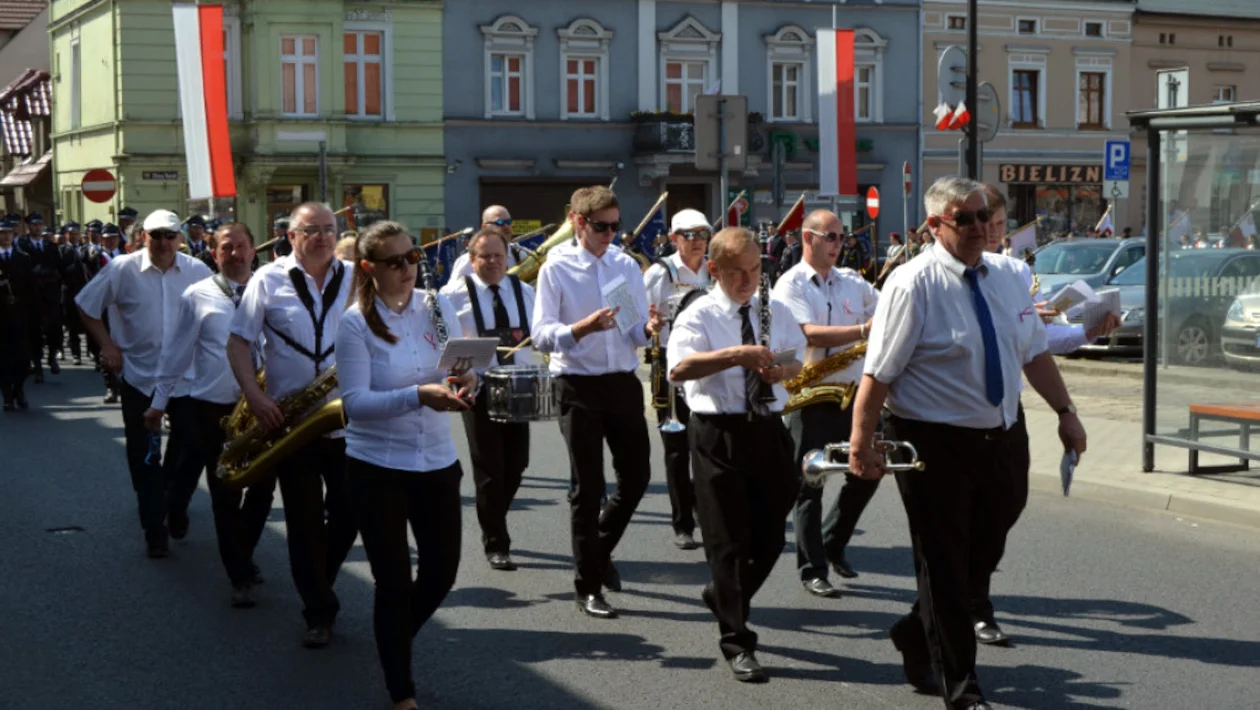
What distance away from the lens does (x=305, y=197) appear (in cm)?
4753

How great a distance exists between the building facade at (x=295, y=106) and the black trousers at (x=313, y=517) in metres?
38.0

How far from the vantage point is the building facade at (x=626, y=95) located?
157 ft

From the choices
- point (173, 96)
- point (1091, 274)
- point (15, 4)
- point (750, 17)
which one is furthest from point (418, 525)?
point (15, 4)

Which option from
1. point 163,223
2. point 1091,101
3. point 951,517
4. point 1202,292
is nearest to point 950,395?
point 951,517

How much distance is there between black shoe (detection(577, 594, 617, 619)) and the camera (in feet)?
27.6

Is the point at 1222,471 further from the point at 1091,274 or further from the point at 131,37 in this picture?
the point at 131,37

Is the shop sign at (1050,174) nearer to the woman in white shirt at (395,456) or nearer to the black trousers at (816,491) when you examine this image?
the black trousers at (816,491)

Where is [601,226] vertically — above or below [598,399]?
above

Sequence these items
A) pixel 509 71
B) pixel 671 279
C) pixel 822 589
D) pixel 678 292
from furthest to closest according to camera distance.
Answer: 1. pixel 509 71
2. pixel 671 279
3. pixel 678 292
4. pixel 822 589

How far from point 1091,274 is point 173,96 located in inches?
1126

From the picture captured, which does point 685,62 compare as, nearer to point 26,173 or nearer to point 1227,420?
point 26,173

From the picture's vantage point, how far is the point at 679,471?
1011 centimetres

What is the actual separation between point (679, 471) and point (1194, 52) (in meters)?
51.5

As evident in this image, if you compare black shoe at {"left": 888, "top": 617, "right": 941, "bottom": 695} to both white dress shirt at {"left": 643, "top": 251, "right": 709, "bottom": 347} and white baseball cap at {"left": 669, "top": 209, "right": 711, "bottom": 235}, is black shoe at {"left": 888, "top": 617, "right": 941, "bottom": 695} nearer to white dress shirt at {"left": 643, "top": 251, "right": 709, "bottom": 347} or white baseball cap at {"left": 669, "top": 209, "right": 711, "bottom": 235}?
white baseball cap at {"left": 669, "top": 209, "right": 711, "bottom": 235}
